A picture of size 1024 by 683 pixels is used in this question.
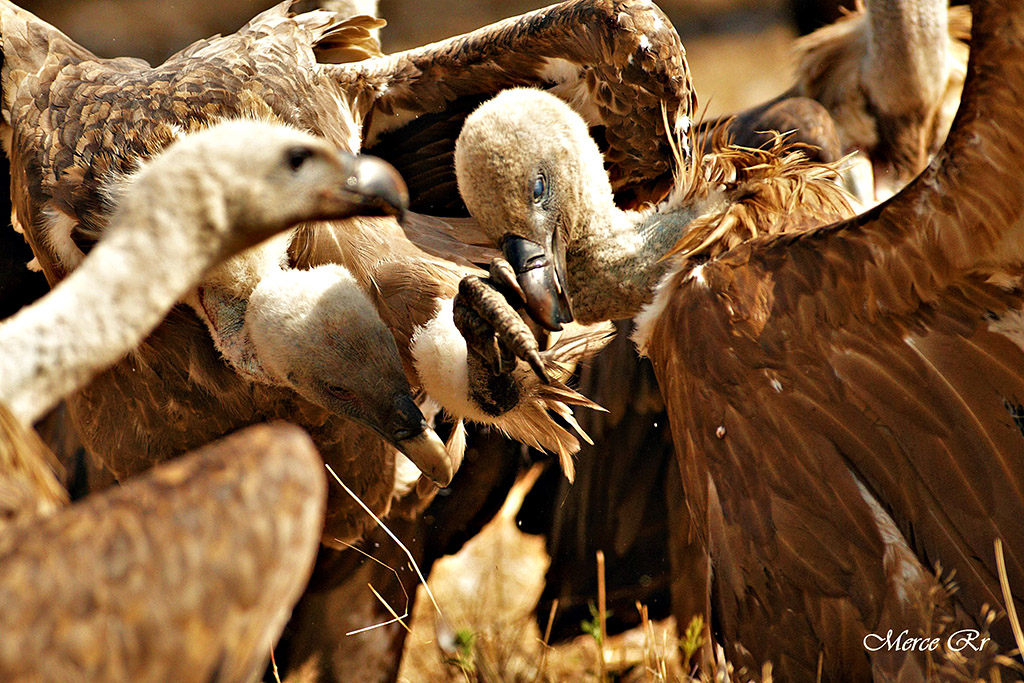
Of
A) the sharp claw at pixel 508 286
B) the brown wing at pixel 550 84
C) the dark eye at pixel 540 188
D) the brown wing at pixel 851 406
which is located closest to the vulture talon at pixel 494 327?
the sharp claw at pixel 508 286

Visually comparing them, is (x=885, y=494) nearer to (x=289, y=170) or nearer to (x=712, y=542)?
(x=712, y=542)

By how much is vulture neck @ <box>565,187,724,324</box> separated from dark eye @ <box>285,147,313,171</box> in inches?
39.8

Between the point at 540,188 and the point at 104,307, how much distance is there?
4.15ft

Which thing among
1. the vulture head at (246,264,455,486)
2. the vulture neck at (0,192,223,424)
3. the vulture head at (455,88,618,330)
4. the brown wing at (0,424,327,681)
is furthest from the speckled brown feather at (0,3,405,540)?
the brown wing at (0,424,327,681)

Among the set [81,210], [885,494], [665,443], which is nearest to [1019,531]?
[885,494]

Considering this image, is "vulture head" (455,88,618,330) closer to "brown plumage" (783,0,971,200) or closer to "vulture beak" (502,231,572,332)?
"vulture beak" (502,231,572,332)

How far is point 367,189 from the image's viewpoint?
200 centimetres

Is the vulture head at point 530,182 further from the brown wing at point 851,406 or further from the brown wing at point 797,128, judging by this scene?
the brown wing at point 797,128

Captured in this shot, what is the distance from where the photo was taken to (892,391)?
2.35m

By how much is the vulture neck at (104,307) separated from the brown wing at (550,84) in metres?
1.50

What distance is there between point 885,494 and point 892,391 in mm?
229

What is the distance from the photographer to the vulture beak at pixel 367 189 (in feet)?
6.53

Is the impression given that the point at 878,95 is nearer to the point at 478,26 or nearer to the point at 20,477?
the point at 478,26

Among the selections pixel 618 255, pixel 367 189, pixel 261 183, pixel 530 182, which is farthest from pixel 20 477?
pixel 618 255
